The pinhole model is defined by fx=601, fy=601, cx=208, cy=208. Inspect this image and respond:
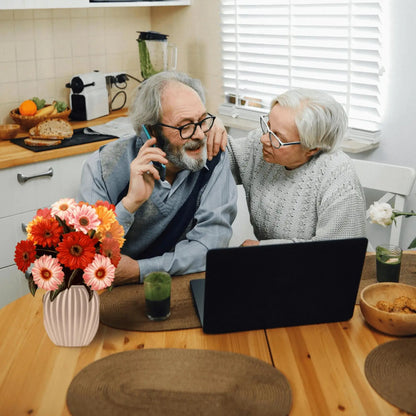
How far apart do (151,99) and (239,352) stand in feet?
3.01

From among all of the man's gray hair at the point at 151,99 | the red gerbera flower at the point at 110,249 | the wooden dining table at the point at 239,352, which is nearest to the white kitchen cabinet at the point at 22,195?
the man's gray hair at the point at 151,99

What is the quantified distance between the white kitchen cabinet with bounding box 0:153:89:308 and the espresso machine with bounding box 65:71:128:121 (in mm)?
510

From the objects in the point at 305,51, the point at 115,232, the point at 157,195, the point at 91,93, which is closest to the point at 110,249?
the point at 115,232

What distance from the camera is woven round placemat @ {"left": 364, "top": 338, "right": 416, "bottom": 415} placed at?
3.84ft

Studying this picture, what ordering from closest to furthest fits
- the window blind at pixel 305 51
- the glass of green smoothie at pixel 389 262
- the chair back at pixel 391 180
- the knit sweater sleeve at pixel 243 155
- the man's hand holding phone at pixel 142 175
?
the glass of green smoothie at pixel 389 262
the man's hand holding phone at pixel 142 175
the knit sweater sleeve at pixel 243 155
the chair back at pixel 391 180
the window blind at pixel 305 51

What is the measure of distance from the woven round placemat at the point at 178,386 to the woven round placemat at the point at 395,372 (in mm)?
191

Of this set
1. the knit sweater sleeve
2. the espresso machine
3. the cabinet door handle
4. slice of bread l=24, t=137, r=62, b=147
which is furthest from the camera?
the espresso machine

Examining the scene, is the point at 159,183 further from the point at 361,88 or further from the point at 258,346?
the point at 361,88

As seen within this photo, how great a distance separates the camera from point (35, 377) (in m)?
1.24

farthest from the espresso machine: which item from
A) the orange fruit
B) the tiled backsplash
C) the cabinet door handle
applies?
the cabinet door handle

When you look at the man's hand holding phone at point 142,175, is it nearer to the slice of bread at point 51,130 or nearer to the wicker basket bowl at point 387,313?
the wicker basket bowl at point 387,313

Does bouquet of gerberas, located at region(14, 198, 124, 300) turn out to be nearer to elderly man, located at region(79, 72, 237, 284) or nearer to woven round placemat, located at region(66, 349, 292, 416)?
woven round placemat, located at region(66, 349, 292, 416)

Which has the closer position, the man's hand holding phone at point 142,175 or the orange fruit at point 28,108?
the man's hand holding phone at point 142,175

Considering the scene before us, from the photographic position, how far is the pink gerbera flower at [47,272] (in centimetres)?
126
